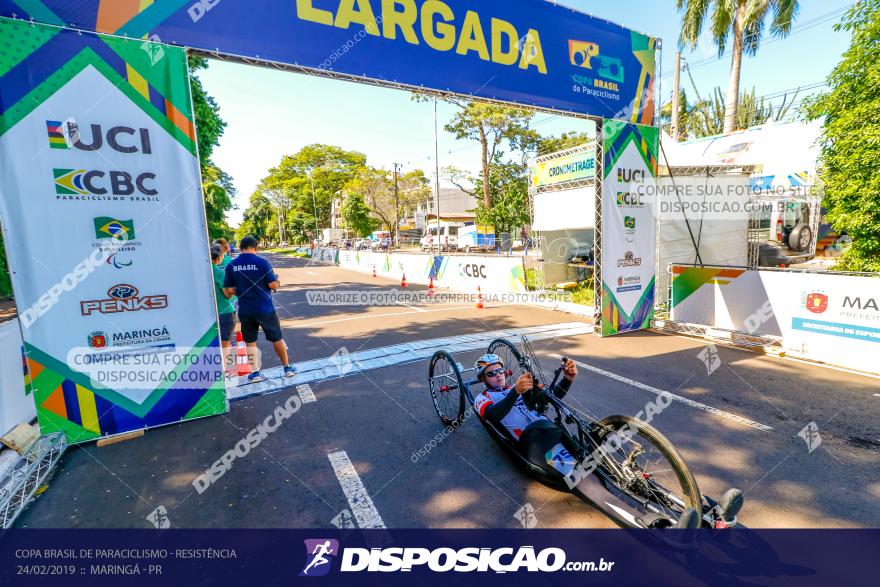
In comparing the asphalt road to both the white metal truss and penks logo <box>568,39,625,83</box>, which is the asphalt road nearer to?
the white metal truss

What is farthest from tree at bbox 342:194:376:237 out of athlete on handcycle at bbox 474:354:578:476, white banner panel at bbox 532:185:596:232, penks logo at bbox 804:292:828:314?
athlete on handcycle at bbox 474:354:578:476

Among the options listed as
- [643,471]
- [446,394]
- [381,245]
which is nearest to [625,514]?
[643,471]

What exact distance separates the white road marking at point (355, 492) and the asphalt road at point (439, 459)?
18 millimetres

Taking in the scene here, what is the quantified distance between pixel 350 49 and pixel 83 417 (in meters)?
5.54

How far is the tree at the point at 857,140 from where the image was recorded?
713 centimetres

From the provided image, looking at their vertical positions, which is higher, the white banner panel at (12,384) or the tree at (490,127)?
the tree at (490,127)

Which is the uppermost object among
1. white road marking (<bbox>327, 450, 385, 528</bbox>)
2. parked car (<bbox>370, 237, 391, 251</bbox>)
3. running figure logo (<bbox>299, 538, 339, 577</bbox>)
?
parked car (<bbox>370, 237, 391, 251</bbox>)

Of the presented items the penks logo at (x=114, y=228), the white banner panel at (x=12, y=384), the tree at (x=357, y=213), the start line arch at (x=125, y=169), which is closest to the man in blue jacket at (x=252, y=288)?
the start line arch at (x=125, y=169)

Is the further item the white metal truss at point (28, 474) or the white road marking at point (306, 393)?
the white road marking at point (306, 393)

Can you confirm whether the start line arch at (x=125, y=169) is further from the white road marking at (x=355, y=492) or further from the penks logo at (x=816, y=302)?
the penks logo at (x=816, y=302)

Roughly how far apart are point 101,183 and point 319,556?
427 centimetres

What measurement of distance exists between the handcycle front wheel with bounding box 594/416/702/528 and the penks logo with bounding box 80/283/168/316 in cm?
480

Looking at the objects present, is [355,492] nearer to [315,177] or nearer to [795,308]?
[795,308]

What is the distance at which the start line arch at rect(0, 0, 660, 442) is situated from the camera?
3781 millimetres
